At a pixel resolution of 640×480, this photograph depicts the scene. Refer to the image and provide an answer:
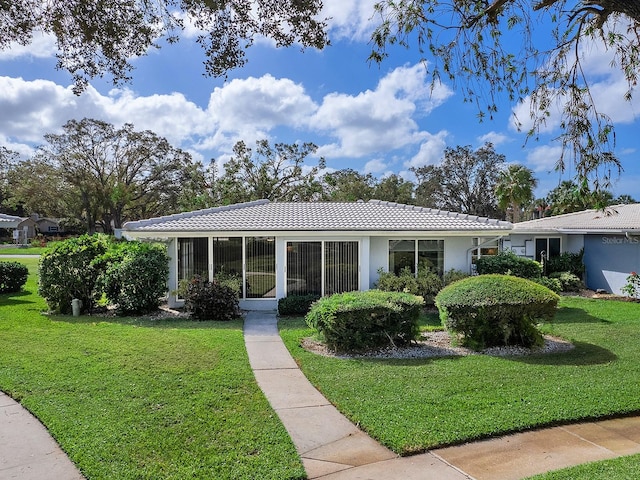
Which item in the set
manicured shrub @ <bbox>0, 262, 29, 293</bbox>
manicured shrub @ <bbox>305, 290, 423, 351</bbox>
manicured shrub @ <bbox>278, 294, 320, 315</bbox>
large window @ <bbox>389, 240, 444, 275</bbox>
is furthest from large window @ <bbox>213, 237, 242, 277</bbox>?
manicured shrub @ <bbox>0, 262, 29, 293</bbox>

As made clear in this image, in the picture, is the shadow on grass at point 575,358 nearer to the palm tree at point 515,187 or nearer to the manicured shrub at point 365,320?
the manicured shrub at point 365,320

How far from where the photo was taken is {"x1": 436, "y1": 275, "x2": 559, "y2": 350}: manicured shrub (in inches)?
351

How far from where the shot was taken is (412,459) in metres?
4.71

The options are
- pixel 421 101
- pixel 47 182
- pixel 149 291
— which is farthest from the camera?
pixel 47 182

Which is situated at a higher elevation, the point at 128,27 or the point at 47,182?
the point at 47,182

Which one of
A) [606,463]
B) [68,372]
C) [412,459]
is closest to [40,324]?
[68,372]

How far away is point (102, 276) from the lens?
13.1m

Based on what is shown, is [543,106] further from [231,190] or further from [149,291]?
[231,190]

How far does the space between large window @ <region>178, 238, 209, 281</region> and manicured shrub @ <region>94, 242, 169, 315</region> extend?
938mm

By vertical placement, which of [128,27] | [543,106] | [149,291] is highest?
[128,27]

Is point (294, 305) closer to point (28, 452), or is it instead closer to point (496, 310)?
point (496, 310)

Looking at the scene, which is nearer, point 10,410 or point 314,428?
point 314,428

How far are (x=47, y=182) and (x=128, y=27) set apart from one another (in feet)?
155

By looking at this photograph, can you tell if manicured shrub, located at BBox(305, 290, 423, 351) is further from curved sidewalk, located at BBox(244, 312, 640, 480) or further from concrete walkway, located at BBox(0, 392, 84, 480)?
concrete walkway, located at BBox(0, 392, 84, 480)
